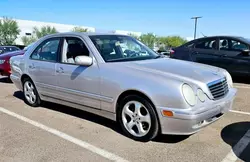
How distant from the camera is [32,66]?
5293 mm

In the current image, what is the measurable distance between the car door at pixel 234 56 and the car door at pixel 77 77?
5.09 meters

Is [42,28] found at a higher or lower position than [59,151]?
higher

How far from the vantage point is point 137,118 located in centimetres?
365

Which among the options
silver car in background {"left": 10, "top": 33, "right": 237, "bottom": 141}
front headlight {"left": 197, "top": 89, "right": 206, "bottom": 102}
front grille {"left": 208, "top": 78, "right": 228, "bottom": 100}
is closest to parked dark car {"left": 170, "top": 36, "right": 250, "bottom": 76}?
silver car in background {"left": 10, "top": 33, "right": 237, "bottom": 141}

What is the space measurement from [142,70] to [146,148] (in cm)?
105

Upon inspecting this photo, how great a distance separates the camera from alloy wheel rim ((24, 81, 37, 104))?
5.50 metres

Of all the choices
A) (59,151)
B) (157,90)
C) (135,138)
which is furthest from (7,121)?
(157,90)

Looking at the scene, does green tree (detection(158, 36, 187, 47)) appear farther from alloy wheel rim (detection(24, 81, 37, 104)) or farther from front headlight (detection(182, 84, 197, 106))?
front headlight (detection(182, 84, 197, 106))

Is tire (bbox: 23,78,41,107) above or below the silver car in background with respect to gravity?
below

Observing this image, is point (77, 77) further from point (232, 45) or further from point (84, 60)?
point (232, 45)

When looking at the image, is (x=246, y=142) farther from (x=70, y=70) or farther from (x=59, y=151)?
(x=70, y=70)

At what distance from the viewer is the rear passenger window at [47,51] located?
4.87m

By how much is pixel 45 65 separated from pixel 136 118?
7.44ft

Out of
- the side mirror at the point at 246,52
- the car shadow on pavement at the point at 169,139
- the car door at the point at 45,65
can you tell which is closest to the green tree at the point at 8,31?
the car door at the point at 45,65
